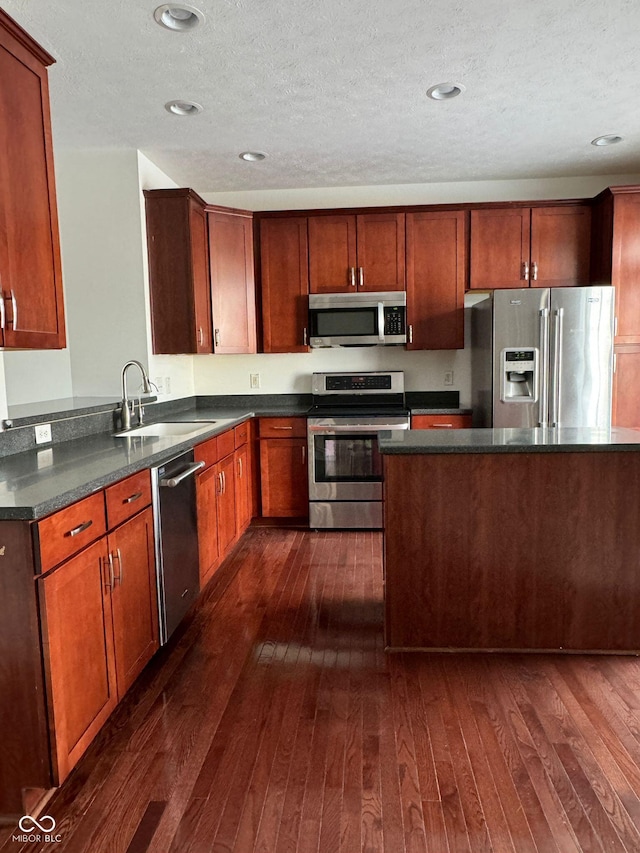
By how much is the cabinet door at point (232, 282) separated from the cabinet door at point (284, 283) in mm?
105

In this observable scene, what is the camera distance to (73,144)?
11.3 ft

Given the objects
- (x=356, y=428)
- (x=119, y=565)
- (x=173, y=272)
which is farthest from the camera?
(x=356, y=428)

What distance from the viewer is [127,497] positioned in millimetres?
2064

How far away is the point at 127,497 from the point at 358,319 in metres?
2.63

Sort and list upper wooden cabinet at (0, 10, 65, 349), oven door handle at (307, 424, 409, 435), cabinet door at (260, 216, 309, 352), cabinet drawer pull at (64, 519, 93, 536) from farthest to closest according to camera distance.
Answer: cabinet door at (260, 216, 309, 352), oven door handle at (307, 424, 409, 435), upper wooden cabinet at (0, 10, 65, 349), cabinet drawer pull at (64, 519, 93, 536)

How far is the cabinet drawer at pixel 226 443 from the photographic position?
3383 mm

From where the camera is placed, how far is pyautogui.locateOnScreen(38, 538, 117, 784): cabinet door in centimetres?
157

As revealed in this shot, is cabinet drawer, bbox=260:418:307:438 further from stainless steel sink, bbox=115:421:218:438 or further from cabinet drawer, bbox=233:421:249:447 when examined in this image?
stainless steel sink, bbox=115:421:218:438

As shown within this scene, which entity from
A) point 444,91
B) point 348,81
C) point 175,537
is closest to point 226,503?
point 175,537

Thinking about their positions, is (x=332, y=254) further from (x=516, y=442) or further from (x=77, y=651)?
(x=77, y=651)

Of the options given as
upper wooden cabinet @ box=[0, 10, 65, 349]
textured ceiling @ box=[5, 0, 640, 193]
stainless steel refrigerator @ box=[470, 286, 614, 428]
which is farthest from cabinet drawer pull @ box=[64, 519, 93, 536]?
stainless steel refrigerator @ box=[470, 286, 614, 428]

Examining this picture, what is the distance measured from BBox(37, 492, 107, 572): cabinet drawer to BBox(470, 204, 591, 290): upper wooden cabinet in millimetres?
3375

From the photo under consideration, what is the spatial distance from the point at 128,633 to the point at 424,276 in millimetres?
3235

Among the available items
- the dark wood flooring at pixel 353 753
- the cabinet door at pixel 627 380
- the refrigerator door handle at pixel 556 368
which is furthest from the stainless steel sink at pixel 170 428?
the cabinet door at pixel 627 380
